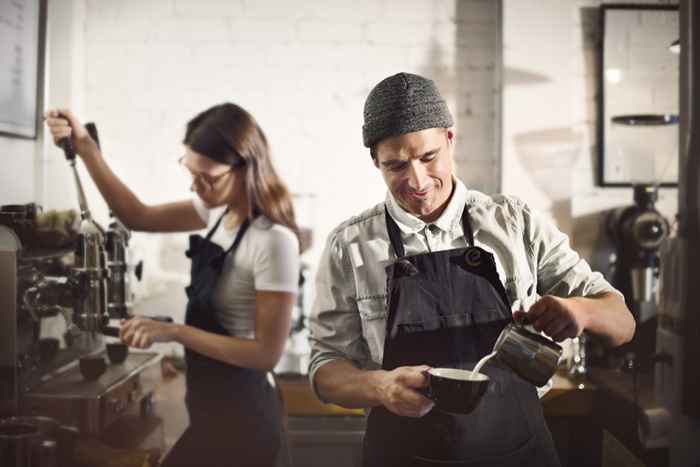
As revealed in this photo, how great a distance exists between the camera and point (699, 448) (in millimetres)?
1092

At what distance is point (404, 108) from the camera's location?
837 mm

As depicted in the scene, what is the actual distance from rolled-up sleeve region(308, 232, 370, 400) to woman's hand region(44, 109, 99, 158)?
1.85 ft

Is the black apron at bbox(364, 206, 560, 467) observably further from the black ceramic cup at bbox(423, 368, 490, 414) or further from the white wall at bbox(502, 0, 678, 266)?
the white wall at bbox(502, 0, 678, 266)

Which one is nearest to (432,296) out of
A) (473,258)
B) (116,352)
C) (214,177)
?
(473,258)

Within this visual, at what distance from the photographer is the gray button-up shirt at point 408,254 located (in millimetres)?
925

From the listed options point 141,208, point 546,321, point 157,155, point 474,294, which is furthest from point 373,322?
point 157,155

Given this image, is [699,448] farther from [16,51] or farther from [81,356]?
[16,51]

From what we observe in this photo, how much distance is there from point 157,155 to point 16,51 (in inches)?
20.7

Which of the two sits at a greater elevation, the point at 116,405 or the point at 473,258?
the point at 473,258

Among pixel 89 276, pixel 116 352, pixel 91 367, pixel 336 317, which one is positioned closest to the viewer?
pixel 336 317

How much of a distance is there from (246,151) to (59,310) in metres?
0.44

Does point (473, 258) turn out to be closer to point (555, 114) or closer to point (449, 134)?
point (449, 134)

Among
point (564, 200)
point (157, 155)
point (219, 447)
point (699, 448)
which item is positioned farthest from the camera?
point (157, 155)

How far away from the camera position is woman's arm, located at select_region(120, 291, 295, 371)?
117 centimetres
